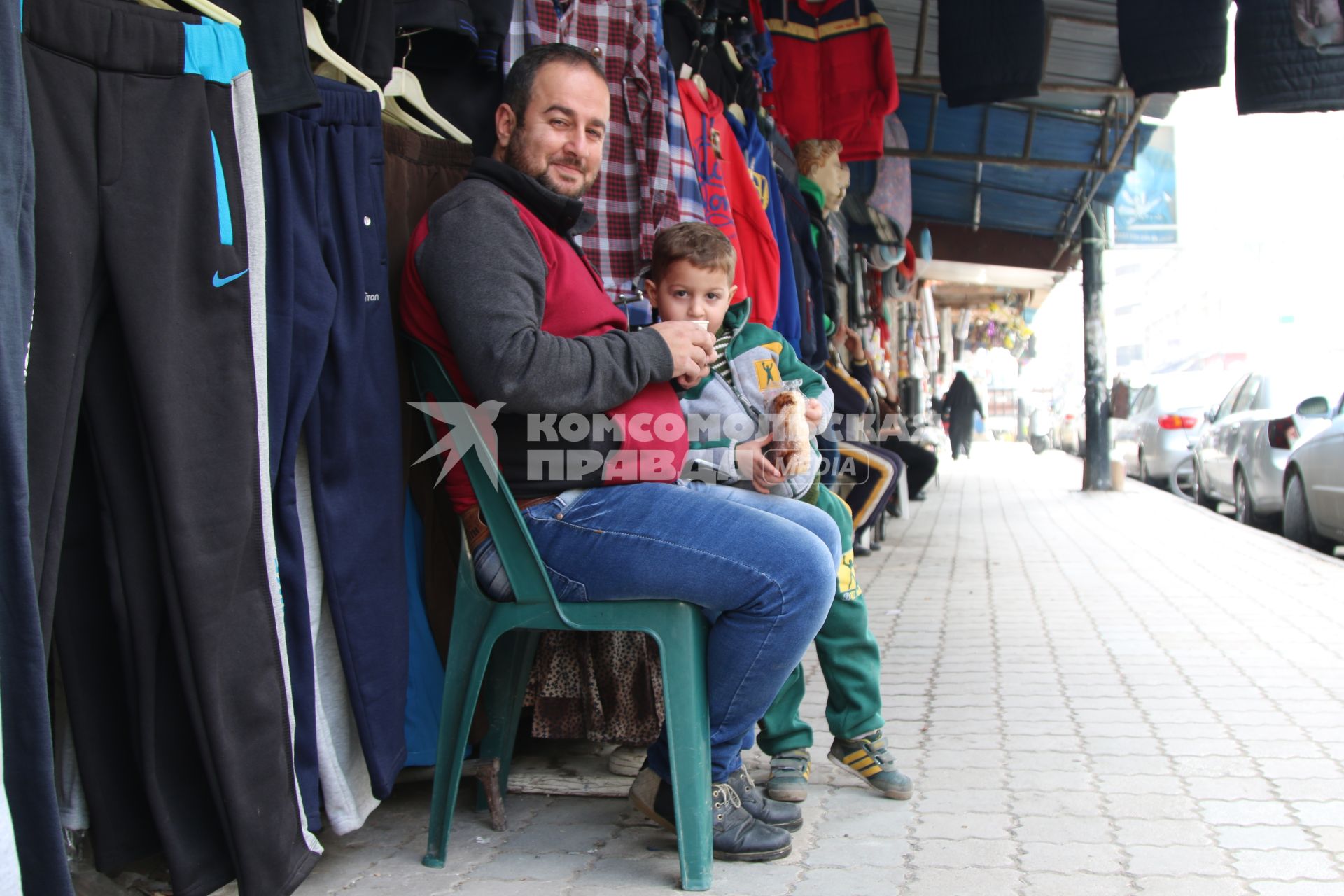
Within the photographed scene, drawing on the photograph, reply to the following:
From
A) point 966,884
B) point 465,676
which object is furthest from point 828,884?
point 465,676

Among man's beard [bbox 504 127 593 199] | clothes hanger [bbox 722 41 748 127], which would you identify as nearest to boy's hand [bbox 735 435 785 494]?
man's beard [bbox 504 127 593 199]

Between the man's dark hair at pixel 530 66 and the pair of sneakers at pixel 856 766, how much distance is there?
1.74 metres

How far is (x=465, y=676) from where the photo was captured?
2254mm

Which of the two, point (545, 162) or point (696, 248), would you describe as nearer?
point (545, 162)

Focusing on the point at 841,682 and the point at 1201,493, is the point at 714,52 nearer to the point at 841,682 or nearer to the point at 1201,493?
the point at 841,682

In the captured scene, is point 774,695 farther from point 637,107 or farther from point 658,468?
point 637,107

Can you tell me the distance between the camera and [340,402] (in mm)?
2174

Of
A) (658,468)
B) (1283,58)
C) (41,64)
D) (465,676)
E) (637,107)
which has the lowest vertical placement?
(465,676)

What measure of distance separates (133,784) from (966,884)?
5.39 feet

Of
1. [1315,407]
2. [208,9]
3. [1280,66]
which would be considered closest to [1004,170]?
[1315,407]

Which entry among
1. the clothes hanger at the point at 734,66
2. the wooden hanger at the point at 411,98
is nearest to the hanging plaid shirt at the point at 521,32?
the wooden hanger at the point at 411,98

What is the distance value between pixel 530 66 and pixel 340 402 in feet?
2.96

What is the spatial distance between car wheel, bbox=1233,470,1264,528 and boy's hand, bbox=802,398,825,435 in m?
8.65

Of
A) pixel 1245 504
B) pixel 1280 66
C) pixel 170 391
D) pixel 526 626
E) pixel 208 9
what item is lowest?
pixel 1245 504
